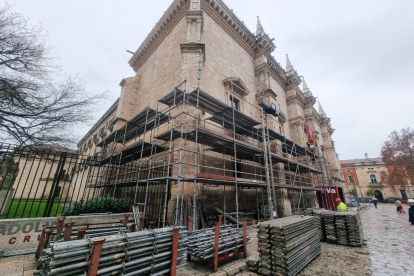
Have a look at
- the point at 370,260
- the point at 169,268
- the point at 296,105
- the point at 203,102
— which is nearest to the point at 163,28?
the point at 203,102

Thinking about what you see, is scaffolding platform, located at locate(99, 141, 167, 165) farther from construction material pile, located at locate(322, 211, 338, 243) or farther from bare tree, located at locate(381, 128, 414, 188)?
bare tree, located at locate(381, 128, 414, 188)

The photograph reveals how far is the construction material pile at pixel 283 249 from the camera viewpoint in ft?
13.8

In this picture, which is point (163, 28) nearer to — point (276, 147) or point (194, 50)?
point (194, 50)

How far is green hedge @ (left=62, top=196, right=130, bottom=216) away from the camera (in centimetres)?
709

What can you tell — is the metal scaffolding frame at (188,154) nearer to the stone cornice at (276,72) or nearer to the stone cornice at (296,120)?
the stone cornice at (296,120)

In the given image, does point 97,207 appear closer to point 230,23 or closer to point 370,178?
point 230,23

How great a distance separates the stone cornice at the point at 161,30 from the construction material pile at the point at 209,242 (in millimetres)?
14798

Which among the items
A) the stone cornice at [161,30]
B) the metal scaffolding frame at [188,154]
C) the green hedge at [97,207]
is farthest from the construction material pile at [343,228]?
the stone cornice at [161,30]

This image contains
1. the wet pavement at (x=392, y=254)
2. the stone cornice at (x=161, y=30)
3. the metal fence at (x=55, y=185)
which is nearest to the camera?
the wet pavement at (x=392, y=254)

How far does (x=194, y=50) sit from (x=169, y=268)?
10.9m

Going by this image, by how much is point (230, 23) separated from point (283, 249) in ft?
54.4

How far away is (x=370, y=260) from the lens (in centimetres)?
496

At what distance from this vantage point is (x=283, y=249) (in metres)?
4.22

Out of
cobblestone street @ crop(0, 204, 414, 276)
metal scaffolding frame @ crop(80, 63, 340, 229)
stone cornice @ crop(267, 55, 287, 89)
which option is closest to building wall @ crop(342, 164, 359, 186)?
stone cornice @ crop(267, 55, 287, 89)
